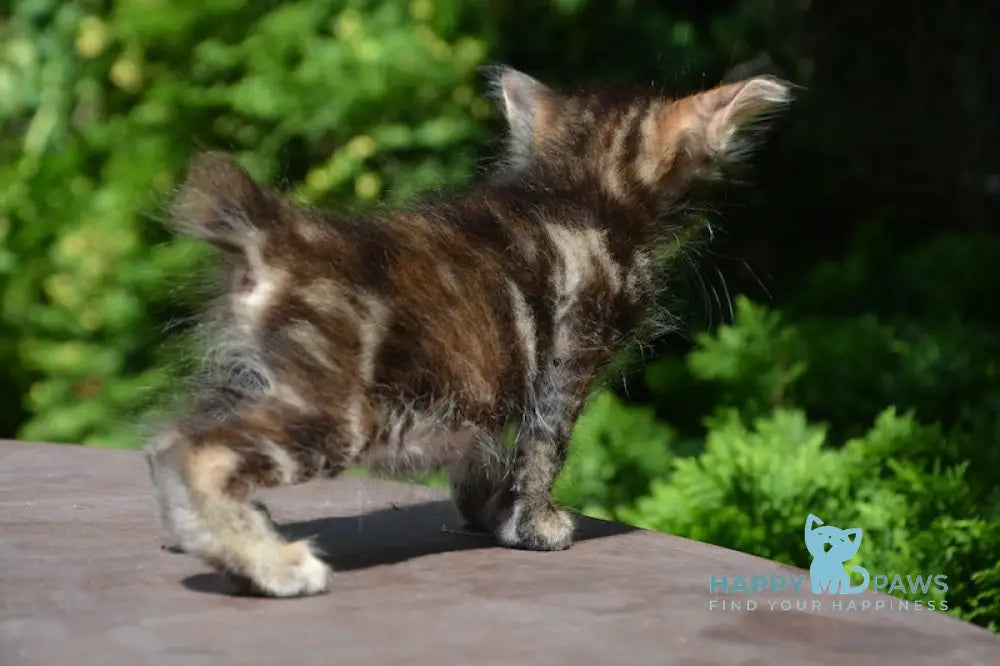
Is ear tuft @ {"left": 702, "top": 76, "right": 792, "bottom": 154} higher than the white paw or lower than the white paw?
higher

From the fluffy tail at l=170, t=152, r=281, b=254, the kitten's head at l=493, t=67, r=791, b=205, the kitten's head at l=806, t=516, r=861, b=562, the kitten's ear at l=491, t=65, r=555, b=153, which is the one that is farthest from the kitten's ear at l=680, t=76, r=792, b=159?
the fluffy tail at l=170, t=152, r=281, b=254

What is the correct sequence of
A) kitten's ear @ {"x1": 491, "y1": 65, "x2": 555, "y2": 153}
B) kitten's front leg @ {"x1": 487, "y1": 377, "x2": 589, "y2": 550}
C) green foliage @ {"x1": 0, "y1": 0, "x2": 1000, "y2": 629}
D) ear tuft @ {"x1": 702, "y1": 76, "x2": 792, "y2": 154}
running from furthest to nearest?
green foliage @ {"x1": 0, "y1": 0, "x2": 1000, "y2": 629} → kitten's ear @ {"x1": 491, "y1": 65, "x2": 555, "y2": 153} → ear tuft @ {"x1": 702, "y1": 76, "x2": 792, "y2": 154} → kitten's front leg @ {"x1": 487, "y1": 377, "x2": 589, "y2": 550}

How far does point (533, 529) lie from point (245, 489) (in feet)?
2.60

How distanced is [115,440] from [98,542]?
2784 millimetres

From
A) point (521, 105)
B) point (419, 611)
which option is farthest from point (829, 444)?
point (419, 611)

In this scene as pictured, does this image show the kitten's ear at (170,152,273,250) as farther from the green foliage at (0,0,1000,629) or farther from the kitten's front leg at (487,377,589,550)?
the green foliage at (0,0,1000,629)

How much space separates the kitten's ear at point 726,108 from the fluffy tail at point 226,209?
1.13m

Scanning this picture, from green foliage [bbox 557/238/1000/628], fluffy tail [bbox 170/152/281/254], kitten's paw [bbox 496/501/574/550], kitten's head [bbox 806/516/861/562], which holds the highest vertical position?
fluffy tail [bbox 170/152/281/254]

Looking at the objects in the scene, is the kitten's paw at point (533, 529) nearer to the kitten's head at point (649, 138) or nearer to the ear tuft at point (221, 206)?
the kitten's head at point (649, 138)

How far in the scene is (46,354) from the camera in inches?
238

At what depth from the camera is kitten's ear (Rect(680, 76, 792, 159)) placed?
3547mm

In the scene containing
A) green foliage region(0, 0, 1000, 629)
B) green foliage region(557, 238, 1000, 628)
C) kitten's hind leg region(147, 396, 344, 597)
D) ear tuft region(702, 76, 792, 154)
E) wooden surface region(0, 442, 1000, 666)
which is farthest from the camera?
green foliage region(0, 0, 1000, 629)

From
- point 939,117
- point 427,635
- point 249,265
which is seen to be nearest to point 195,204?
point 249,265

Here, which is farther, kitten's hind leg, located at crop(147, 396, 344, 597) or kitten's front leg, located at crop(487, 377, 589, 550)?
kitten's front leg, located at crop(487, 377, 589, 550)
